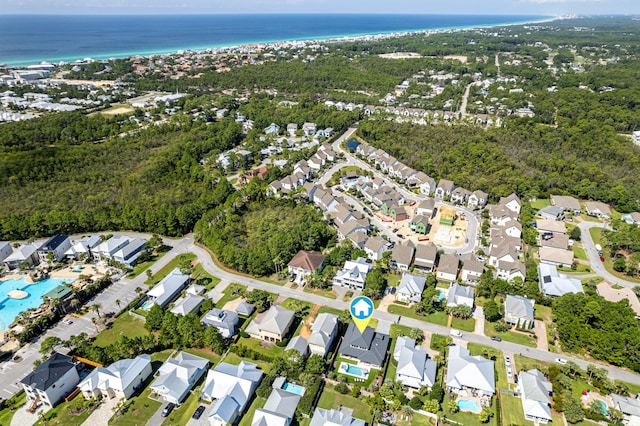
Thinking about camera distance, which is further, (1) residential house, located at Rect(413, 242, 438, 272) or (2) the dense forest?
(2) the dense forest

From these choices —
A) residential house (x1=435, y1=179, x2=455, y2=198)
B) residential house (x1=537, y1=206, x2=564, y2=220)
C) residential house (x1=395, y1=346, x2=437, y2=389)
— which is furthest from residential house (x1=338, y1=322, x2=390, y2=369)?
residential house (x1=537, y1=206, x2=564, y2=220)

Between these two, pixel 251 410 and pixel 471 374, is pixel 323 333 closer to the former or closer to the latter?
pixel 251 410

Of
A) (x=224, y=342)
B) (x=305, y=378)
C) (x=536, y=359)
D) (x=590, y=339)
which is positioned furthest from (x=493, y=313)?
(x=224, y=342)

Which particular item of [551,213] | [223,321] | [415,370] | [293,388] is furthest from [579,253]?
[223,321]

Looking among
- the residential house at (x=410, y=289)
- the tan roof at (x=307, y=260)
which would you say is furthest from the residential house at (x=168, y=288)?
the residential house at (x=410, y=289)

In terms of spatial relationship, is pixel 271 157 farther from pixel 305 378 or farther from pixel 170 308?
pixel 305 378

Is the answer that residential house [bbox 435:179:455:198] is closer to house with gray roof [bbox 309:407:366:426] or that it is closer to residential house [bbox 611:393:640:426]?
residential house [bbox 611:393:640:426]
